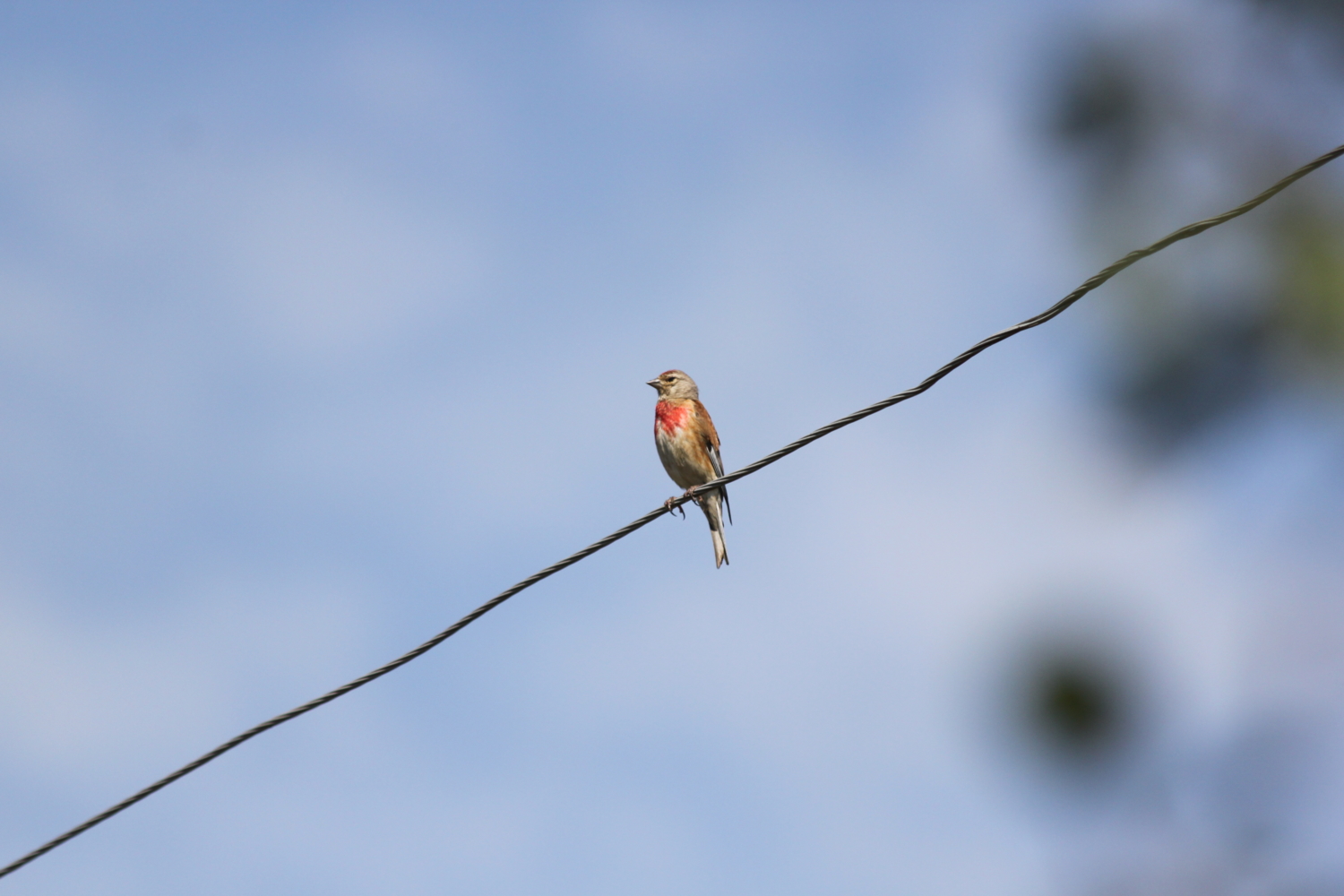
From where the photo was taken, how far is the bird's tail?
39.3 feet

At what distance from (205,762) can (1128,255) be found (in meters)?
5.49

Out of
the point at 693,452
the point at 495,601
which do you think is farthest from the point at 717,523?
the point at 495,601

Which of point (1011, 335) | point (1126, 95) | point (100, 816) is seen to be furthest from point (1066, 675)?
point (100, 816)

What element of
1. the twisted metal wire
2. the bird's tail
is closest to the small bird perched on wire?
the bird's tail

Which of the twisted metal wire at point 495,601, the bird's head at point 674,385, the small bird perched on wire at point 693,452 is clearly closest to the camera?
the twisted metal wire at point 495,601

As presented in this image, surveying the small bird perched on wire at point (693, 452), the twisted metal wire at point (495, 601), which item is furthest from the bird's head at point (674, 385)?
the twisted metal wire at point (495, 601)

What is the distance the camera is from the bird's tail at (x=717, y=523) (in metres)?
12.0

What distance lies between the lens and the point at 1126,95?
1.32m

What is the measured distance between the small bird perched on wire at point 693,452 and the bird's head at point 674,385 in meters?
0.40

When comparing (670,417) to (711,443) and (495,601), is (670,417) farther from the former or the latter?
(495,601)

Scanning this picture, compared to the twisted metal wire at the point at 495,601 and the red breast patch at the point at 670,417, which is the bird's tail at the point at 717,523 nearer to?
the red breast patch at the point at 670,417

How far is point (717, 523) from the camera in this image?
12109 millimetres

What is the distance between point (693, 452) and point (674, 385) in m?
1.20

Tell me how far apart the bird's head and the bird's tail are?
4.36ft
